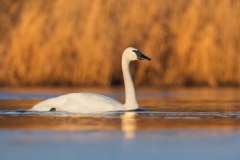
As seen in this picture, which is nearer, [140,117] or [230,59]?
[140,117]

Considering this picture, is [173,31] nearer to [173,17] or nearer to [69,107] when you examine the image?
[173,17]

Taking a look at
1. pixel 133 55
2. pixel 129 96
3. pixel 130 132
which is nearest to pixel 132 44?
pixel 133 55

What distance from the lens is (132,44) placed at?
22.0 m

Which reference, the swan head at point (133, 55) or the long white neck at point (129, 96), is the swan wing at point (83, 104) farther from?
the swan head at point (133, 55)

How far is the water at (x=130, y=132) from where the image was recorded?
28.1 feet

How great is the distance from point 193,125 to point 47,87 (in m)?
10.5

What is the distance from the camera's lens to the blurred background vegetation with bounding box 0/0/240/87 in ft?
70.9

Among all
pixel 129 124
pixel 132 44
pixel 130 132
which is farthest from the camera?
pixel 132 44

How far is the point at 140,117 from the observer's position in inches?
508

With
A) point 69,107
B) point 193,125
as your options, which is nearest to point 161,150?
point 193,125

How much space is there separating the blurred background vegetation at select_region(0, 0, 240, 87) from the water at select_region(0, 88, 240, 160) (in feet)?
16.6

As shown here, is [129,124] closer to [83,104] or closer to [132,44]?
[83,104]

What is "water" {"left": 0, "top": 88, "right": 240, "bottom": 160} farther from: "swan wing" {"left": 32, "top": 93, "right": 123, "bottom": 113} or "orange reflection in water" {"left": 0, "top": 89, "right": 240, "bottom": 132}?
"swan wing" {"left": 32, "top": 93, "right": 123, "bottom": 113}

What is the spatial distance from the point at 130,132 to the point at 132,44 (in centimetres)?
1157
